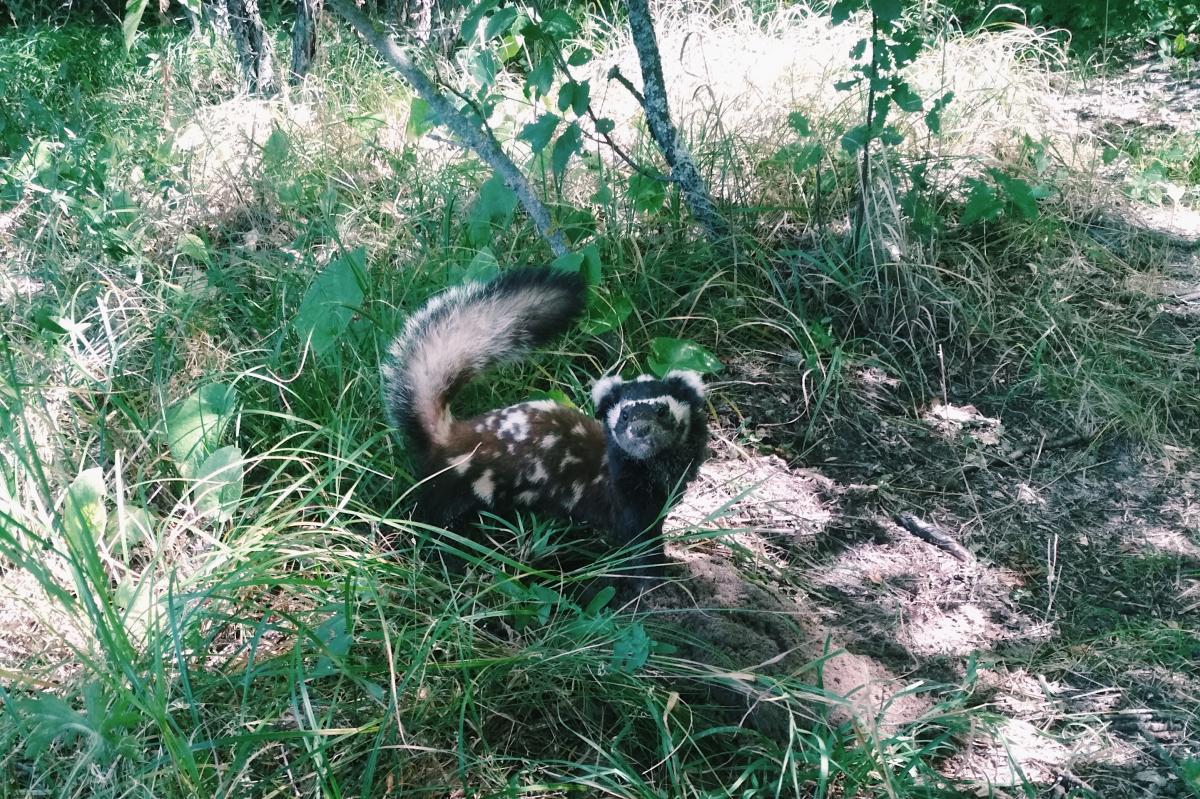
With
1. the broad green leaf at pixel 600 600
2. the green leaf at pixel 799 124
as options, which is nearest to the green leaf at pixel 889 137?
the green leaf at pixel 799 124

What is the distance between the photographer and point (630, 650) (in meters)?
2.47

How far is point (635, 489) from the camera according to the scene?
3184 millimetres

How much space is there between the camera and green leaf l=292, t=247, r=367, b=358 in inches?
138

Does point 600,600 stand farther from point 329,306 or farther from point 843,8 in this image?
point 843,8

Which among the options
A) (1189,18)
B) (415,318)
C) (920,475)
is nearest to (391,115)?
(415,318)

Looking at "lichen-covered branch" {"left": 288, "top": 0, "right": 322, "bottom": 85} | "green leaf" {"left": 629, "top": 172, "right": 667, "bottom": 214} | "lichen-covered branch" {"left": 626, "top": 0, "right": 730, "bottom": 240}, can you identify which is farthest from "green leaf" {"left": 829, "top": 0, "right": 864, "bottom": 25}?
"lichen-covered branch" {"left": 288, "top": 0, "right": 322, "bottom": 85}

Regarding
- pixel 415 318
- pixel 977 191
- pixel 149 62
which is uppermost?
pixel 149 62

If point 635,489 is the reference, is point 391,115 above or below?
above

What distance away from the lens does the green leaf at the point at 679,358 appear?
12.3 ft

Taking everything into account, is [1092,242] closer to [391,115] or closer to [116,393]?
[391,115]

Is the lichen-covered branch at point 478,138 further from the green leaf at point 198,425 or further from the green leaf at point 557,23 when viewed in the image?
the green leaf at point 198,425

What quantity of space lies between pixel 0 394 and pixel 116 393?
13.3 inches

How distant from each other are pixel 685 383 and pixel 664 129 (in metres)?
1.45

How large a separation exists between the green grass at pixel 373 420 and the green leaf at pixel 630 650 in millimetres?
12
